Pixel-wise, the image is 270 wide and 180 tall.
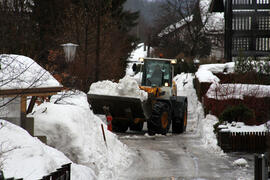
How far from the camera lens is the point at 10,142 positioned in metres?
10.4

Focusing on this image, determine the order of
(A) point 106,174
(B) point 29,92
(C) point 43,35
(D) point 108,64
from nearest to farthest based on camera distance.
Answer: (B) point 29,92 < (A) point 106,174 < (D) point 108,64 < (C) point 43,35

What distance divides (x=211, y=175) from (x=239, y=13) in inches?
1005

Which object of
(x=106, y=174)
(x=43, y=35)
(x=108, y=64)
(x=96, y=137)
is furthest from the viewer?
(x=43, y=35)

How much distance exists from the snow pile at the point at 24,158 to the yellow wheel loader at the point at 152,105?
28.7 feet

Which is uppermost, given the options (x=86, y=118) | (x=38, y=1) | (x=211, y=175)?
(x=38, y=1)

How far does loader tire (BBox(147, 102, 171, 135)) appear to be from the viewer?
21516mm

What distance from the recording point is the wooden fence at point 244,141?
1848 centimetres

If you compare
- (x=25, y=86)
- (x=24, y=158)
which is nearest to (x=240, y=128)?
(x=25, y=86)

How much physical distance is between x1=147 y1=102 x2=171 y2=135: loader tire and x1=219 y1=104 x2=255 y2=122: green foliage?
251cm

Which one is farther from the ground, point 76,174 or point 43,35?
point 43,35

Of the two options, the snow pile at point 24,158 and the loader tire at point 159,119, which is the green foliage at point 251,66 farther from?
the snow pile at point 24,158

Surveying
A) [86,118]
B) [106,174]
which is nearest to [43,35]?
[86,118]

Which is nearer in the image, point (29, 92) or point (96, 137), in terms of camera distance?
point (29, 92)

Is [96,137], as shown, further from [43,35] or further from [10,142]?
[43,35]
